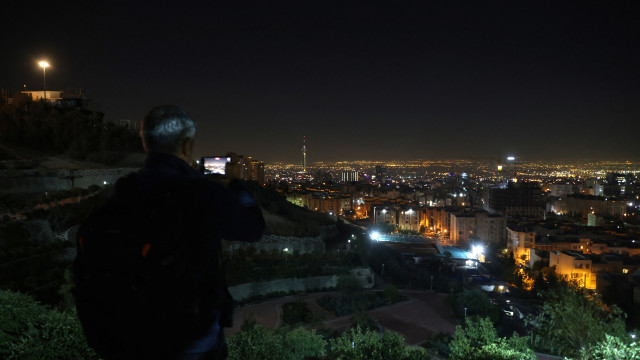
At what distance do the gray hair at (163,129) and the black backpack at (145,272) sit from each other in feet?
0.45

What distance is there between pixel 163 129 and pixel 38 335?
11.6 feet

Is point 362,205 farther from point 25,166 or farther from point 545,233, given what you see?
point 25,166

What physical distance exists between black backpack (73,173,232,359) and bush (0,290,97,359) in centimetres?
316

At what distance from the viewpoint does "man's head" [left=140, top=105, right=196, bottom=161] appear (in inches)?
48.6

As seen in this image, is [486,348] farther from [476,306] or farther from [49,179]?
[49,179]

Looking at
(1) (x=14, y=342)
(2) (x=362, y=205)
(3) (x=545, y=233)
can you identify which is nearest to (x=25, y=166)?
(1) (x=14, y=342)

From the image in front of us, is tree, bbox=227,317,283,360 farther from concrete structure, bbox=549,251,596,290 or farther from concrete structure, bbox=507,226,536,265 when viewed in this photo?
concrete structure, bbox=507,226,536,265

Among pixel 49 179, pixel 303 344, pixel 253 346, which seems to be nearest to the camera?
pixel 253 346

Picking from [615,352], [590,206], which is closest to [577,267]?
[615,352]

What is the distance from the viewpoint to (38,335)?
12.2 feet

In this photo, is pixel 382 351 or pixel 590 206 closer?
pixel 382 351

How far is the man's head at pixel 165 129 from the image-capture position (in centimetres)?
123

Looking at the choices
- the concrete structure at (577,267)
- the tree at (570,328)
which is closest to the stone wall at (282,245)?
the tree at (570,328)

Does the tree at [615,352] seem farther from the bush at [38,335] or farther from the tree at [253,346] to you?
the bush at [38,335]
